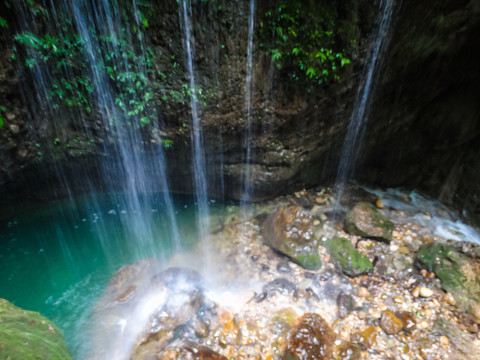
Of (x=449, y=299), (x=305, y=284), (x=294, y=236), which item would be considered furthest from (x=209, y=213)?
(x=449, y=299)

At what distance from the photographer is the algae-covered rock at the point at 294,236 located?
552cm

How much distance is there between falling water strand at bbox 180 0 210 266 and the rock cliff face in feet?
0.41

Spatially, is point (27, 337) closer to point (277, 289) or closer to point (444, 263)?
point (277, 289)

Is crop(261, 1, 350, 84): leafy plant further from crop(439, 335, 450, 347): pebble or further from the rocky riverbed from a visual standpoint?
crop(439, 335, 450, 347): pebble

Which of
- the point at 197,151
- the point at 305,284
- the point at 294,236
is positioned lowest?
the point at 305,284

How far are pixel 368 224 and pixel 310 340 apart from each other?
3579mm

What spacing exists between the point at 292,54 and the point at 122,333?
647cm

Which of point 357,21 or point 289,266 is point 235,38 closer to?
point 357,21

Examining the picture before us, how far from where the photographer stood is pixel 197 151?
6246 mm

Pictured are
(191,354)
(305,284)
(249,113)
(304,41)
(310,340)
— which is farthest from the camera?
(249,113)

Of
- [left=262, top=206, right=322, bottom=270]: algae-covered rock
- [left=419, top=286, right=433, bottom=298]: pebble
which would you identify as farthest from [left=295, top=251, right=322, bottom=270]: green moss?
[left=419, top=286, right=433, bottom=298]: pebble

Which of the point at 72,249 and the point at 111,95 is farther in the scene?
the point at 72,249

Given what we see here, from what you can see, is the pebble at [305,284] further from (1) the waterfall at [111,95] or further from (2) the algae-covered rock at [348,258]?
(1) the waterfall at [111,95]

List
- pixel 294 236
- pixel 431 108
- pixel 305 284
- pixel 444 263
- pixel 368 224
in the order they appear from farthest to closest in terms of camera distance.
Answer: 1. pixel 431 108
2. pixel 368 224
3. pixel 294 236
4. pixel 305 284
5. pixel 444 263
